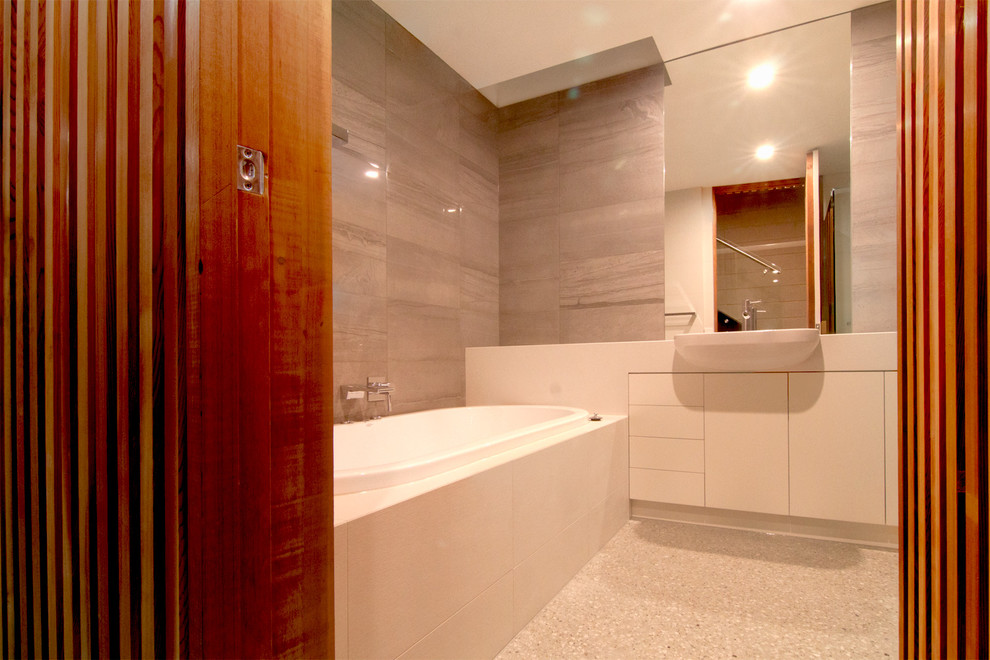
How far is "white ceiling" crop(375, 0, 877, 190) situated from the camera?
235cm

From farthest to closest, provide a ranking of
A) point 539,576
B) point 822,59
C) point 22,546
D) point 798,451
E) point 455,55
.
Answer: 1. point 455,55
2. point 822,59
3. point 798,451
4. point 539,576
5. point 22,546

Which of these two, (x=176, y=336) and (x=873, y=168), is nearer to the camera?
(x=176, y=336)

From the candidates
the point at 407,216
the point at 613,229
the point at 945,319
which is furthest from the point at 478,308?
the point at 945,319

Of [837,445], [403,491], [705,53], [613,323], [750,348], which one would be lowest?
[837,445]

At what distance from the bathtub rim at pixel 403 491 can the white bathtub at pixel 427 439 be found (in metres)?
0.02

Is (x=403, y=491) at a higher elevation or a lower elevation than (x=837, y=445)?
higher

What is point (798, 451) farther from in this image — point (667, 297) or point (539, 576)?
point (539, 576)

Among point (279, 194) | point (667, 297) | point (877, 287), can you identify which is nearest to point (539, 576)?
point (279, 194)

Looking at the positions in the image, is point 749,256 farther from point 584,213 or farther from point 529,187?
point 529,187

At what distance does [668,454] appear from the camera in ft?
7.73

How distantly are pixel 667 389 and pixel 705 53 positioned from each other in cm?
174

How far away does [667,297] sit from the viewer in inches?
106

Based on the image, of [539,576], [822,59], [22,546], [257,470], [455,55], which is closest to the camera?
[257,470]

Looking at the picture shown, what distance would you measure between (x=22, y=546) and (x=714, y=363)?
221 centimetres
